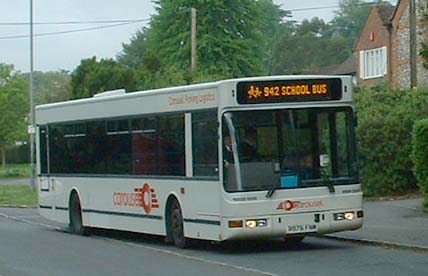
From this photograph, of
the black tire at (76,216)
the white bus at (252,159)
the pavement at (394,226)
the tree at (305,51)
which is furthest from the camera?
the tree at (305,51)

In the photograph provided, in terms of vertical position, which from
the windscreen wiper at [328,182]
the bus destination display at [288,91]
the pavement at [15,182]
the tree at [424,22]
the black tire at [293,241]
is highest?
the tree at [424,22]

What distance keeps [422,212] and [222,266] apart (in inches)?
381

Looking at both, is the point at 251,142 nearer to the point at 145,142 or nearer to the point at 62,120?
the point at 145,142

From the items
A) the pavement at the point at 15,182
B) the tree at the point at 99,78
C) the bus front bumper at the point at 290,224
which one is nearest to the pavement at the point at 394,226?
the bus front bumper at the point at 290,224

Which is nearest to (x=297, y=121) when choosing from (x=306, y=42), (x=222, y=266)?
(x=222, y=266)

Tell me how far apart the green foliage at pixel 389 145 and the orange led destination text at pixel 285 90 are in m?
11.7

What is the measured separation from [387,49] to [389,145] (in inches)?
1265

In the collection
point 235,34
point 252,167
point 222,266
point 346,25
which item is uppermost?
point 346,25

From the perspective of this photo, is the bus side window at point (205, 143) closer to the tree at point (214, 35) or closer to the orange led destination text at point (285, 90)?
the orange led destination text at point (285, 90)

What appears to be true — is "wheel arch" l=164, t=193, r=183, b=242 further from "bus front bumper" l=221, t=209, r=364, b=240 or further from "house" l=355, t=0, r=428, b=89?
"house" l=355, t=0, r=428, b=89

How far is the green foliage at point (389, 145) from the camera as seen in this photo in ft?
104

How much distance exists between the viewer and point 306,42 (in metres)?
116

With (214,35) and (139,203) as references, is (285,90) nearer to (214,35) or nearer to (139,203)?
(139,203)

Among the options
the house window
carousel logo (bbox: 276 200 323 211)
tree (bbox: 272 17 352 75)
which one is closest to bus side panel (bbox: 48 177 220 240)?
carousel logo (bbox: 276 200 323 211)
